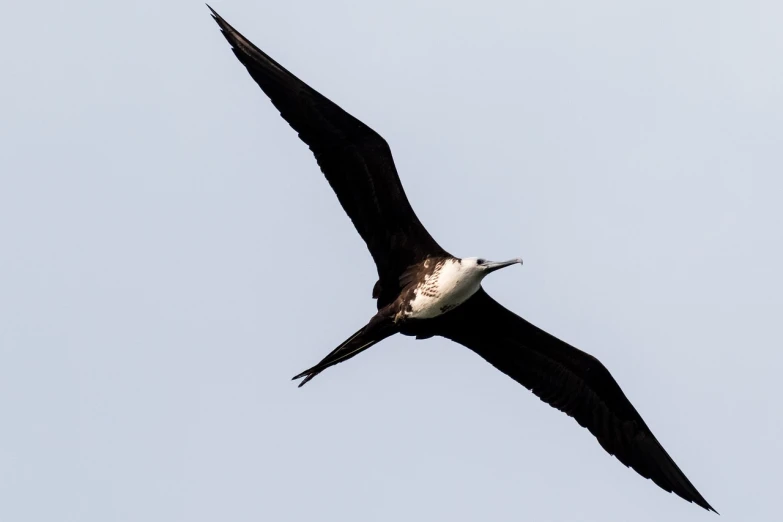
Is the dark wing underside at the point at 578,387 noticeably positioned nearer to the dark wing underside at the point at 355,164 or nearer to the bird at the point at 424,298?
the bird at the point at 424,298

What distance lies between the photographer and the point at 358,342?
51.8 feet

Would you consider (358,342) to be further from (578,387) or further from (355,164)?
(578,387)

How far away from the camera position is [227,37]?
1516cm

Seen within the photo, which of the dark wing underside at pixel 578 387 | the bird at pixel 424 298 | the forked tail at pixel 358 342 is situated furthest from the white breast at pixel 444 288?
the dark wing underside at pixel 578 387

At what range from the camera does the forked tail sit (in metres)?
15.7

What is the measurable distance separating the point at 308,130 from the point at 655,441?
5326mm

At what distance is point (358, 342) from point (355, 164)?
6.11ft

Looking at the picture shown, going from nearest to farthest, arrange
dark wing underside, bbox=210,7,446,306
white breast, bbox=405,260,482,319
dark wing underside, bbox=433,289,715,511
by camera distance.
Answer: dark wing underside, bbox=210,7,446,306 < white breast, bbox=405,260,482,319 < dark wing underside, bbox=433,289,715,511

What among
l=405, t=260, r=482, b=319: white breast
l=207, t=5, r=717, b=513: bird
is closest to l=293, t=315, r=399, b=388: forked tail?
l=207, t=5, r=717, b=513: bird

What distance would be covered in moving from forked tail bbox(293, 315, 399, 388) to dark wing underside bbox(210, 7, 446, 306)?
0.41 m

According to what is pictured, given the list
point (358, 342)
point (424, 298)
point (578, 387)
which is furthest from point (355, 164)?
point (578, 387)

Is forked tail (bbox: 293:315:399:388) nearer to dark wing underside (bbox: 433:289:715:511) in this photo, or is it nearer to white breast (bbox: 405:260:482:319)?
white breast (bbox: 405:260:482:319)

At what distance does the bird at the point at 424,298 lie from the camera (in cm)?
1530

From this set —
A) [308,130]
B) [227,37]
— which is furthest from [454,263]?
[227,37]
